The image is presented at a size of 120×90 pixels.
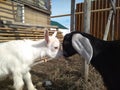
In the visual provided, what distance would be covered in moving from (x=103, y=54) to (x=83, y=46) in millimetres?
308

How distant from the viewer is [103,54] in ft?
13.6

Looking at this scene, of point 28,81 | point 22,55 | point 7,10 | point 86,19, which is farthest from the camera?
point 7,10

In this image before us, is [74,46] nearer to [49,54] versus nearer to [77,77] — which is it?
[49,54]

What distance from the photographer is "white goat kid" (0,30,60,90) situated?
5.26 m

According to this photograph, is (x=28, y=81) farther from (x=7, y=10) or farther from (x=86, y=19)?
(x=7, y=10)

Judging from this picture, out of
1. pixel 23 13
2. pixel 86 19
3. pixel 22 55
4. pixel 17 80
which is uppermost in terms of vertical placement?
pixel 23 13

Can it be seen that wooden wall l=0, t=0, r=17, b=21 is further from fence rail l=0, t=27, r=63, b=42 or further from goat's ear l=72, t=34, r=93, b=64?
goat's ear l=72, t=34, r=93, b=64

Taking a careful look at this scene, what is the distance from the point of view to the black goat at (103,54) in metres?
4.08

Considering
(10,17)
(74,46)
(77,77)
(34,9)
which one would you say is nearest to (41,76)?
(77,77)

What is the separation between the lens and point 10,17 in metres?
15.6

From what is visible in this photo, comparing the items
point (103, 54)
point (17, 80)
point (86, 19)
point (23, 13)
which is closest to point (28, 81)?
point (17, 80)

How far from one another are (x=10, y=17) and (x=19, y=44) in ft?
33.9

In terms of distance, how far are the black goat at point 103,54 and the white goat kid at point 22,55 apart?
1.24 meters

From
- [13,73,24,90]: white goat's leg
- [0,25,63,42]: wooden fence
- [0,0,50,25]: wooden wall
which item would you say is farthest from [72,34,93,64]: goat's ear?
[0,0,50,25]: wooden wall
